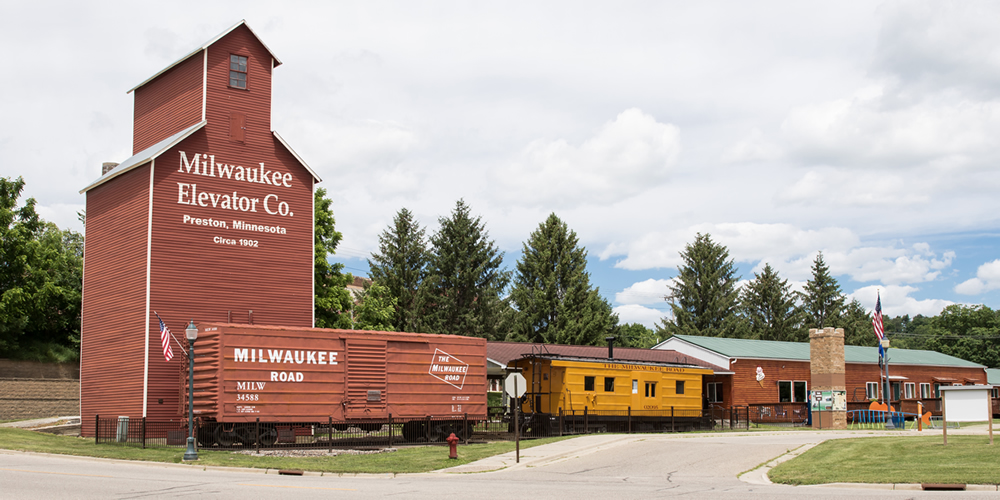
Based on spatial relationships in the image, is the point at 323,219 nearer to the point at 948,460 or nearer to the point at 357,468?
the point at 357,468

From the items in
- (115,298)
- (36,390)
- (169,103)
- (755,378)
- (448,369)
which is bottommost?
(36,390)

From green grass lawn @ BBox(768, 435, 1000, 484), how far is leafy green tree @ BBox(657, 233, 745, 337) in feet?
180

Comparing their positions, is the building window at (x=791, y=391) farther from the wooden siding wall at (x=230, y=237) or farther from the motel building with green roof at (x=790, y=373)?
the wooden siding wall at (x=230, y=237)

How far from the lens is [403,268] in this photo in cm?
6619

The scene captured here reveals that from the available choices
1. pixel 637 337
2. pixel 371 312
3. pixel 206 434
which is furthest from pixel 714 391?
pixel 637 337

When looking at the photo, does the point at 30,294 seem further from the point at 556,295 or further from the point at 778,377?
the point at 778,377

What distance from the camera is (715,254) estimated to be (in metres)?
82.4

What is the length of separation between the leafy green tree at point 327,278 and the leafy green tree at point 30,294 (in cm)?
1637

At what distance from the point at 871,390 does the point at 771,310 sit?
3790cm

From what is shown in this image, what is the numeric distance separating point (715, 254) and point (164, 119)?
5912 centimetres

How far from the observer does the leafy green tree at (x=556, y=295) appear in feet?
219

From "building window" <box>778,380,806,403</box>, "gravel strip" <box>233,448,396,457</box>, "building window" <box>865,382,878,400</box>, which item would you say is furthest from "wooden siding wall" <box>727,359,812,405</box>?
"gravel strip" <box>233,448,396,457</box>

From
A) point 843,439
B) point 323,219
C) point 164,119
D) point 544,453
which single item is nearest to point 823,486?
point 544,453

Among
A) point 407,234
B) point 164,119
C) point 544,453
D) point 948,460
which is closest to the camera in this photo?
point 948,460
